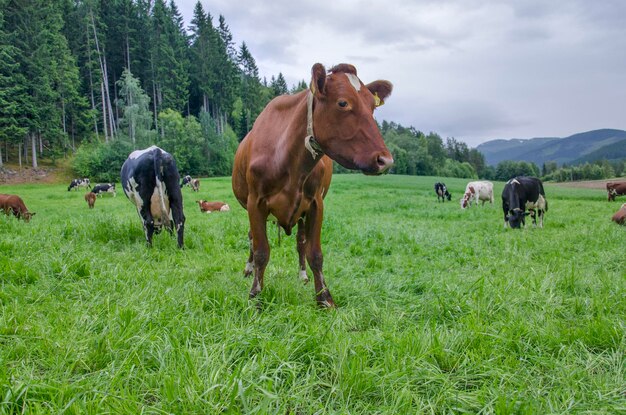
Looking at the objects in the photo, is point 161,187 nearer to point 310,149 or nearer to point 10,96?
point 310,149

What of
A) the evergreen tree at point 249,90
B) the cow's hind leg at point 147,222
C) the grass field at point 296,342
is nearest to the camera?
the grass field at point 296,342

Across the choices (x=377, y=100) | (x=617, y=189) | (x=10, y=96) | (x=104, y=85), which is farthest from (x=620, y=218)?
(x=104, y=85)

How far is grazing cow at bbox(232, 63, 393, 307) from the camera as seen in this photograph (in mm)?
2896

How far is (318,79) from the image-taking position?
2.92 meters

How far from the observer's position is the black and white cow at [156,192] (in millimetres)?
6500

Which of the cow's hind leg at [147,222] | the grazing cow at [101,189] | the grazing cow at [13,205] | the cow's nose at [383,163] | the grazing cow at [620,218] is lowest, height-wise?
the grazing cow at [620,218]

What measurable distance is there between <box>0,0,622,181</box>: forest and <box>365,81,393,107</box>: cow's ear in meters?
43.9

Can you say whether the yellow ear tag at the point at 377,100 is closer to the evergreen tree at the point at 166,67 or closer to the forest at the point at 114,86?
the forest at the point at 114,86

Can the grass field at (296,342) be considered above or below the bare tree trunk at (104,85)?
below

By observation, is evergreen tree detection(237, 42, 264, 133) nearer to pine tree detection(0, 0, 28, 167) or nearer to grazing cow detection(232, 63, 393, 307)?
pine tree detection(0, 0, 28, 167)

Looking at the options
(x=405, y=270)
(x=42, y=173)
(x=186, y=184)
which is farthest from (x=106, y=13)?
(x=405, y=270)

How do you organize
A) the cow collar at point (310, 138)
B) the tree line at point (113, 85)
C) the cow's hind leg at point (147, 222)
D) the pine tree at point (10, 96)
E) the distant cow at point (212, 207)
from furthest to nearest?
the tree line at point (113, 85), the pine tree at point (10, 96), the distant cow at point (212, 207), the cow's hind leg at point (147, 222), the cow collar at point (310, 138)

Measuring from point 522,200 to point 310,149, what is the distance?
1114 centimetres

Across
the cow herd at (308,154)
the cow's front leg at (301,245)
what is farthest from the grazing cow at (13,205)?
the cow's front leg at (301,245)
